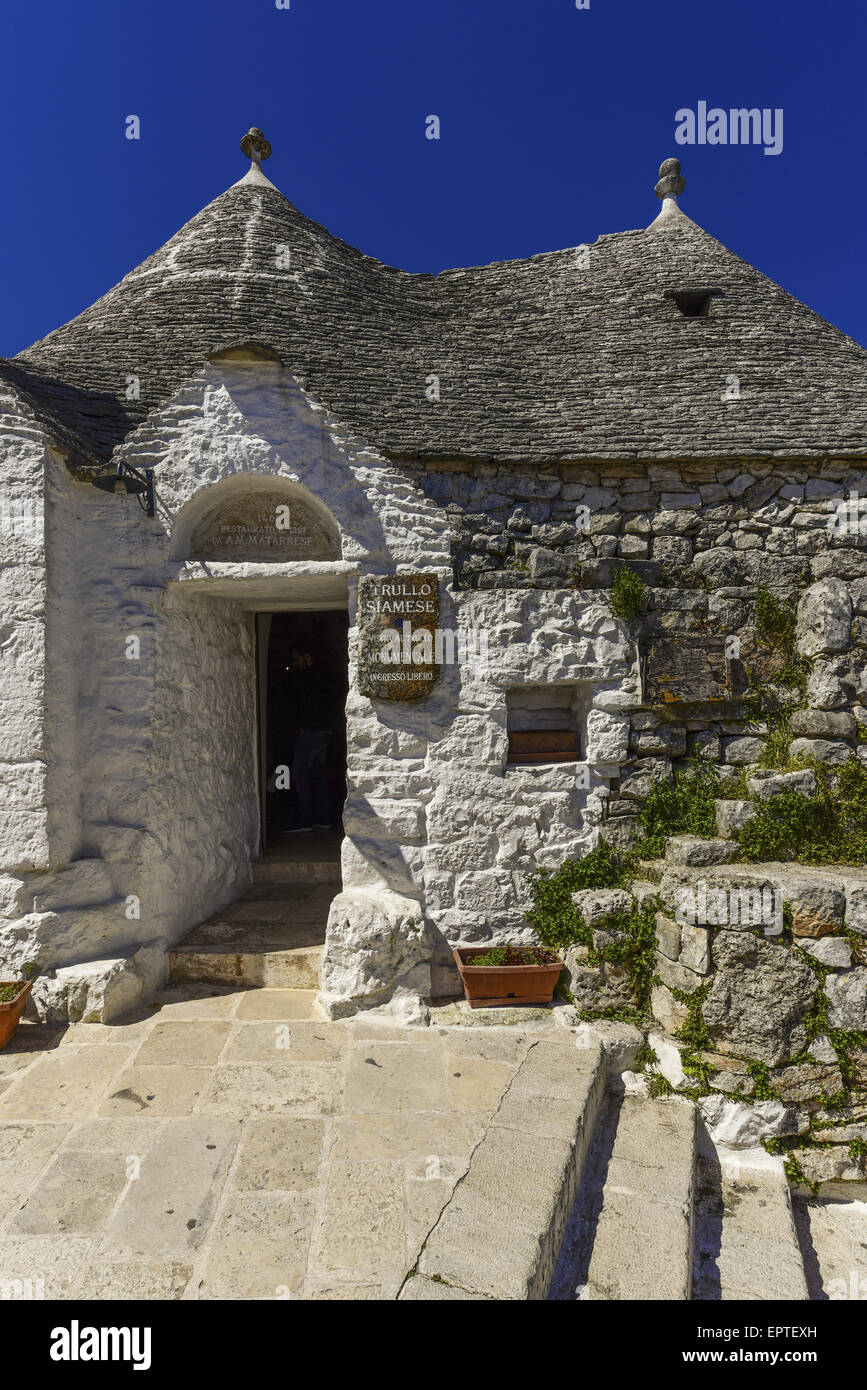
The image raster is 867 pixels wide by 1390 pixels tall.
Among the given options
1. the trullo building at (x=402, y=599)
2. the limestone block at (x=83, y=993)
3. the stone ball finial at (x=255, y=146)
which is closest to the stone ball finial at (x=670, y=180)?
the trullo building at (x=402, y=599)

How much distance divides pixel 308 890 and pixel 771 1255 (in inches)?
162

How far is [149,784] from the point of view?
484 centimetres

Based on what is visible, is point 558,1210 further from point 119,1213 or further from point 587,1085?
point 119,1213

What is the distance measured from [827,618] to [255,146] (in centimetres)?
693

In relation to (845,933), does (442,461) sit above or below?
above

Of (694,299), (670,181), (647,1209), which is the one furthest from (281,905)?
(670,181)

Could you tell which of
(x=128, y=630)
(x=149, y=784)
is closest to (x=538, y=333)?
(x=128, y=630)

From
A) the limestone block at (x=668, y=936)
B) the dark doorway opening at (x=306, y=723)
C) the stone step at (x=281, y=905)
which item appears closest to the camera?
the limestone block at (x=668, y=936)

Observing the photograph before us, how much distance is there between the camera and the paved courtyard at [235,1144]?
8.55 feet

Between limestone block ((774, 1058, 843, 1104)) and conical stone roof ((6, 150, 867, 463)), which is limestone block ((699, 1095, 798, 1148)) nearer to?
limestone block ((774, 1058, 843, 1104))

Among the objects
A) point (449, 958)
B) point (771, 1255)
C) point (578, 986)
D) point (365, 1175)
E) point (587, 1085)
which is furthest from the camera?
point (449, 958)

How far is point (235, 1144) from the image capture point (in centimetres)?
332

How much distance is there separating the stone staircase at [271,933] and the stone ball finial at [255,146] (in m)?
6.96

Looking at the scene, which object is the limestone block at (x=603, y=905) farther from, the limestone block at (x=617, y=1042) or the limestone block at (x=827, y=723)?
the limestone block at (x=827, y=723)
